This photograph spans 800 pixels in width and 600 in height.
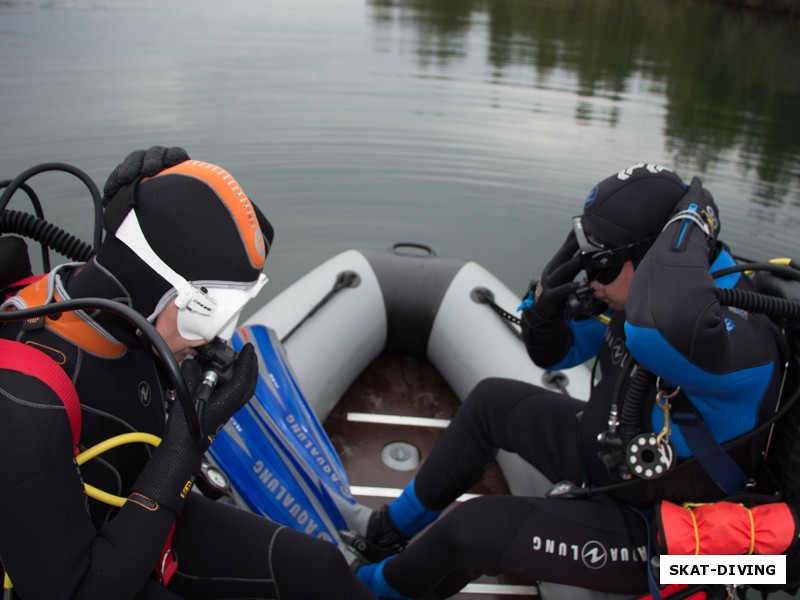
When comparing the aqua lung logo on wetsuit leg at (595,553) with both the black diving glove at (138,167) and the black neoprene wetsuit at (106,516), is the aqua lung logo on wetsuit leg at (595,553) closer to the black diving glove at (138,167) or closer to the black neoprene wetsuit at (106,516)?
the black neoprene wetsuit at (106,516)

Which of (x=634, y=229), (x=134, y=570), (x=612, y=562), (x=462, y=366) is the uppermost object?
(x=634, y=229)

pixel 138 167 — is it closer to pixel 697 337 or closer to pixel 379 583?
pixel 697 337

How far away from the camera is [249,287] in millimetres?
1353

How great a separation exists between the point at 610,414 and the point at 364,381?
1729 millimetres

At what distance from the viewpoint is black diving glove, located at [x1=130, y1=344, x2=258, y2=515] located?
1.26m

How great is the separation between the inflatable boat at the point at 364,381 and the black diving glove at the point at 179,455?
826mm

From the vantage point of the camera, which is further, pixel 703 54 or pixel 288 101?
pixel 703 54

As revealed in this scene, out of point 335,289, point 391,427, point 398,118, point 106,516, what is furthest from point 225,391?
point 398,118

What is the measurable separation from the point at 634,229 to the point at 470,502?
0.92 m

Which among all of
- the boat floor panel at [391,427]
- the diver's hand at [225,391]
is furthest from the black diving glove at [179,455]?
the boat floor panel at [391,427]

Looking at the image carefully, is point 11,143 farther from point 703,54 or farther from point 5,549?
point 703,54

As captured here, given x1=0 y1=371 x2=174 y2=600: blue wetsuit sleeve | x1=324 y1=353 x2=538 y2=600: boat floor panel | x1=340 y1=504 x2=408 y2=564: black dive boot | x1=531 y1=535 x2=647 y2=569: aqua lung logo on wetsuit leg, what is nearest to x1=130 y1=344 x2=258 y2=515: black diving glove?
x1=0 y1=371 x2=174 y2=600: blue wetsuit sleeve

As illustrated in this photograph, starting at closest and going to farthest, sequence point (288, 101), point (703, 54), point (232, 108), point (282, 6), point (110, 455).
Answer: point (110, 455), point (232, 108), point (288, 101), point (703, 54), point (282, 6)

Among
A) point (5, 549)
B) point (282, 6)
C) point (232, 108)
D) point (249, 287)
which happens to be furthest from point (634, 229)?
point (282, 6)
